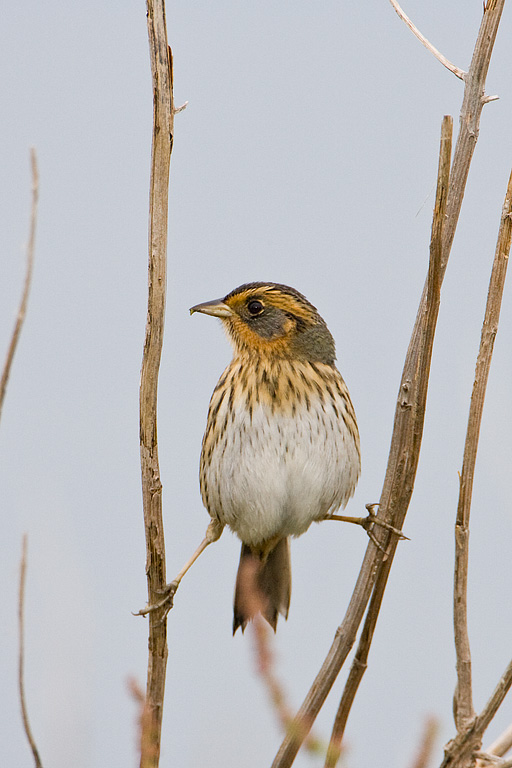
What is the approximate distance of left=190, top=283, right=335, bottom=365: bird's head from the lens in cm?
376

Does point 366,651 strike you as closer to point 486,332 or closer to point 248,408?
point 486,332

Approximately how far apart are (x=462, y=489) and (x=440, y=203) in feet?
2.31

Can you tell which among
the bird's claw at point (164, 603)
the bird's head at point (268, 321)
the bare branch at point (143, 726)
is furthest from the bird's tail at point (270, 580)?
the bare branch at point (143, 726)

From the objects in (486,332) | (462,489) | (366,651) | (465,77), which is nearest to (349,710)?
(366,651)

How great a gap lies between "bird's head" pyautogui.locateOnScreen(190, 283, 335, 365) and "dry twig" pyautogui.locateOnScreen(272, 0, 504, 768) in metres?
1.42

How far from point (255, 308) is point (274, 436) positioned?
0.59m

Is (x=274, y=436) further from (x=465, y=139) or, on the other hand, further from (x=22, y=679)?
(x=22, y=679)

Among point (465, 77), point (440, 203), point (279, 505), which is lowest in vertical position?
point (279, 505)

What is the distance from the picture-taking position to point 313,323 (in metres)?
3.87

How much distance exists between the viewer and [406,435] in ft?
7.81

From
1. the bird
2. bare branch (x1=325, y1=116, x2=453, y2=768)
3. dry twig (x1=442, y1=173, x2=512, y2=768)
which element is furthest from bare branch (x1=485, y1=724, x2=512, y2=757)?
the bird

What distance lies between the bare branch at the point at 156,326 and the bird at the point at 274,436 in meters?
1.12

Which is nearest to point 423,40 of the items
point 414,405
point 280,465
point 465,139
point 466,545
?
point 465,139

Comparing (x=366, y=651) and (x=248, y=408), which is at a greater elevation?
(x=248, y=408)
